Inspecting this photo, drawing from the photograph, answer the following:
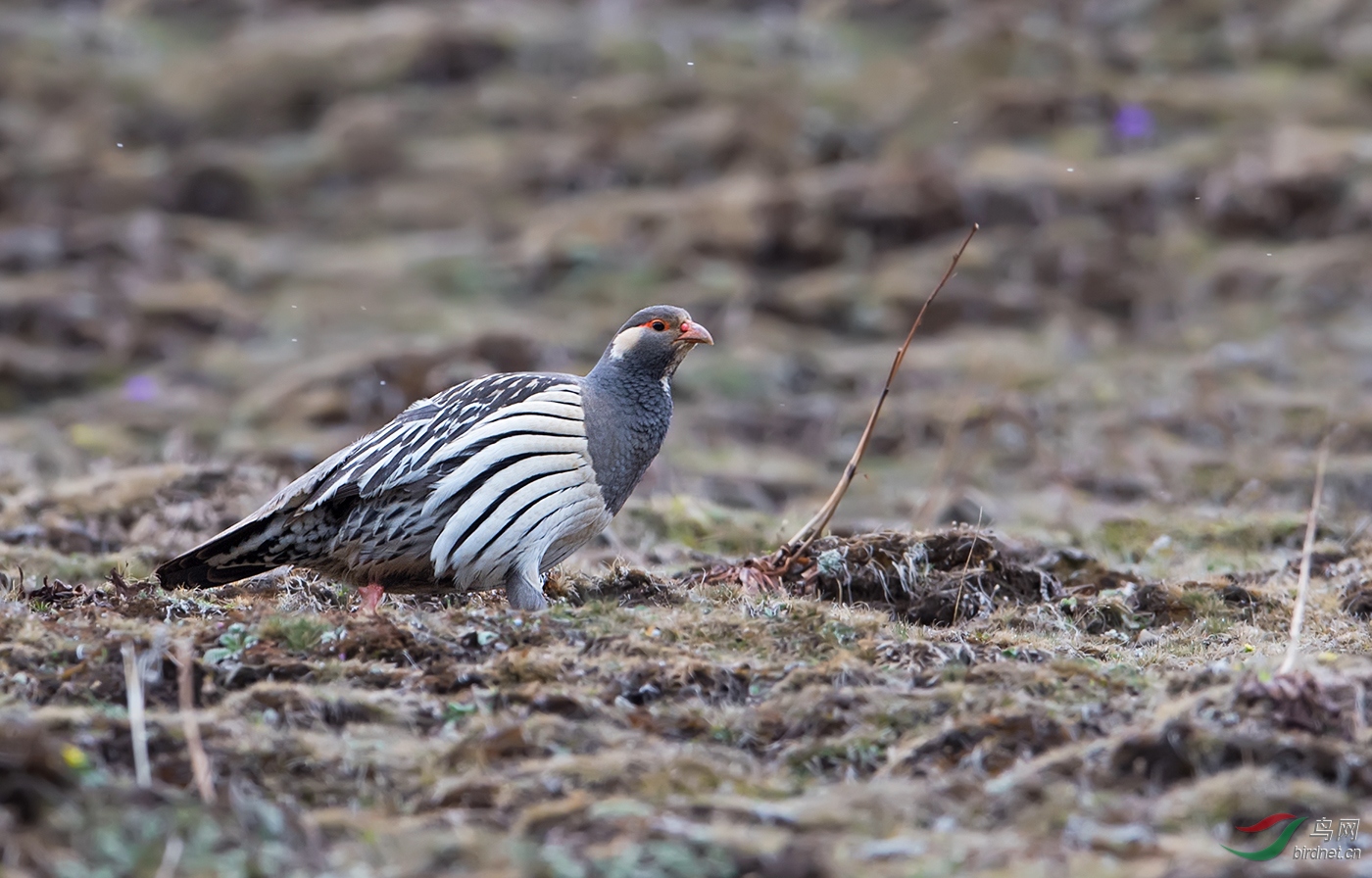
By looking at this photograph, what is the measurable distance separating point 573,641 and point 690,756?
1.51 meters

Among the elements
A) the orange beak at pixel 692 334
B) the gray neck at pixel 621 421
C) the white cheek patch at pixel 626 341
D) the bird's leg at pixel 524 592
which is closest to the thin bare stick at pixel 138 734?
the bird's leg at pixel 524 592

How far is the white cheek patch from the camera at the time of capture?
956 cm

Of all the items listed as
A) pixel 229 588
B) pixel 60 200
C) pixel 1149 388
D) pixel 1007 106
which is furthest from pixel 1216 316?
pixel 60 200

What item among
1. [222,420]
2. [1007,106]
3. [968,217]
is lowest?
[222,420]

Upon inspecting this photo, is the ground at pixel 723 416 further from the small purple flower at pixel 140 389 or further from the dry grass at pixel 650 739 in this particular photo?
the small purple flower at pixel 140 389

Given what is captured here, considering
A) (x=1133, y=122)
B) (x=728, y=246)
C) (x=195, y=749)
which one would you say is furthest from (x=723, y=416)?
(x=195, y=749)

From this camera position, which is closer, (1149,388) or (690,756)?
(690,756)

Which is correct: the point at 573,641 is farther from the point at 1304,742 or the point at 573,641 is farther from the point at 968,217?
the point at 968,217

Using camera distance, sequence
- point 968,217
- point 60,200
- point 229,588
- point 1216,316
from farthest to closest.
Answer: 1. point 60,200
2. point 968,217
3. point 1216,316
4. point 229,588

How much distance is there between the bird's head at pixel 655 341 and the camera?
9547 millimetres

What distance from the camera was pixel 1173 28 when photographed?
113 feet

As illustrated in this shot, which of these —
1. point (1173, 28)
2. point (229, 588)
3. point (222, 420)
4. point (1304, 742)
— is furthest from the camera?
point (1173, 28)

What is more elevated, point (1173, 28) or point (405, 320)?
point (1173, 28)

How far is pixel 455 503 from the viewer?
28.2 feet
